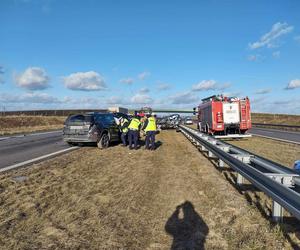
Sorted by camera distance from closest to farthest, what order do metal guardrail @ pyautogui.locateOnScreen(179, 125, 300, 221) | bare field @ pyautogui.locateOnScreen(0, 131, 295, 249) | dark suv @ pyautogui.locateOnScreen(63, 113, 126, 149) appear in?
metal guardrail @ pyautogui.locateOnScreen(179, 125, 300, 221) < bare field @ pyautogui.locateOnScreen(0, 131, 295, 249) < dark suv @ pyautogui.locateOnScreen(63, 113, 126, 149)

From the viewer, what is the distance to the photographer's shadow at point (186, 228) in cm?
471

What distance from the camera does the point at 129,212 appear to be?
239 inches

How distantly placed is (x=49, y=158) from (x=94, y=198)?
676cm

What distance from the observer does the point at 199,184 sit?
824 centimetres

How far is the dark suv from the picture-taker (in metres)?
16.3

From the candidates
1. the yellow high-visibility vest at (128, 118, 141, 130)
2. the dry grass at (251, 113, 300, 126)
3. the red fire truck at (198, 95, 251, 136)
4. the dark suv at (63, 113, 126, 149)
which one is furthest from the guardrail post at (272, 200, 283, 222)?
the dry grass at (251, 113, 300, 126)

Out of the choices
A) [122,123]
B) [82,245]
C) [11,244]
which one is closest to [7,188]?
[11,244]

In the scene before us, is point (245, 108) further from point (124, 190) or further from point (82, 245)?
point (82, 245)

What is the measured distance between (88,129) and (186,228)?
11.6m

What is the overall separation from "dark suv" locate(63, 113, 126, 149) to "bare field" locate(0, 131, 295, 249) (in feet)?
21.2

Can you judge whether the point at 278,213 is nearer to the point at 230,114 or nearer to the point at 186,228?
the point at 186,228


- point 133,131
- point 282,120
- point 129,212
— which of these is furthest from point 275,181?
point 282,120

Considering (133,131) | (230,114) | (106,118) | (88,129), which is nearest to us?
(88,129)

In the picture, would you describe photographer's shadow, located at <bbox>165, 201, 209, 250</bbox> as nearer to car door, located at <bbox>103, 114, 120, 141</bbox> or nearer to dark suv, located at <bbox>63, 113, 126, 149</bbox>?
dark suv, located at <bbox>63, 113, 126, 149</bbox>
